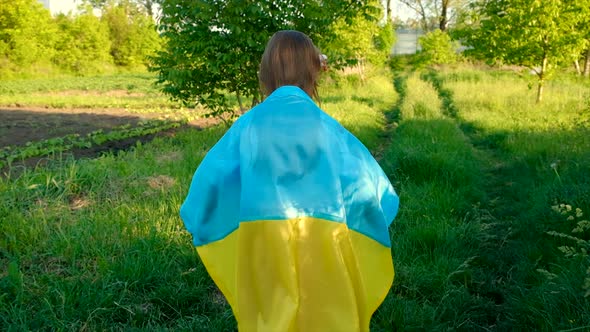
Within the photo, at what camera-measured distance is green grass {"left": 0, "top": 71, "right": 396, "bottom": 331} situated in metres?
3.11

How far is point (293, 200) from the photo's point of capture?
6.96ft

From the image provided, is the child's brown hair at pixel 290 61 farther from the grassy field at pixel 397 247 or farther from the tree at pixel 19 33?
the tree at pixel 19 33

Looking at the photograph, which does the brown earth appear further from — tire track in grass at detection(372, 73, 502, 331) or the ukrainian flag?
the ukrainian flag

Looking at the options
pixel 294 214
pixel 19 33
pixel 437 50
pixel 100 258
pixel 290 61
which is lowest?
pixel 437 50

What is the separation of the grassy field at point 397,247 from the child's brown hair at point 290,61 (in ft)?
5.28

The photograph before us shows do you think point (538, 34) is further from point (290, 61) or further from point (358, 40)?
point (290, 61)

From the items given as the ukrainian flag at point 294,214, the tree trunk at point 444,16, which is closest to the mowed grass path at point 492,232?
the ukrainian flag at point 294,214

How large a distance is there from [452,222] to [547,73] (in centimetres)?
1032

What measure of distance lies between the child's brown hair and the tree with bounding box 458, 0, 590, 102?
11.9 metres

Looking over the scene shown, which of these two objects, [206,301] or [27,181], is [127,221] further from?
[27,181]

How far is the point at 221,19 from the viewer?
744 centimetres

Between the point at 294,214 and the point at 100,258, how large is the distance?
217cm

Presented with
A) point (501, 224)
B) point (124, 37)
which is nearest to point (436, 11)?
point (124, 37)

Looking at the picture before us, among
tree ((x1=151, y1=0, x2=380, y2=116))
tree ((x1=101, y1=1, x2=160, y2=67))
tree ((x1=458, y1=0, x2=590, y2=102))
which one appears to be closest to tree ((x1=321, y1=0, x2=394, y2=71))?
tree ((x1=151, y1=0, x2=380, y2=116))
